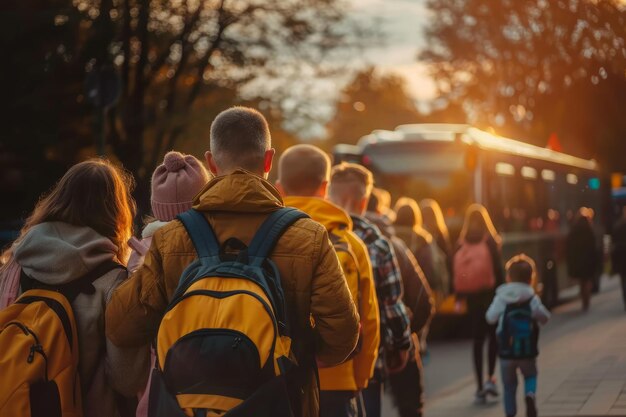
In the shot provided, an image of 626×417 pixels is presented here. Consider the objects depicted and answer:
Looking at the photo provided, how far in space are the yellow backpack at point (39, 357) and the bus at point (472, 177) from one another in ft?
44.2

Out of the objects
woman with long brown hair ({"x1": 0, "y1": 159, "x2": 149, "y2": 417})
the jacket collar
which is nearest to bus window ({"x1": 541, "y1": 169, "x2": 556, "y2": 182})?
woman with long brown hair ({"x1": 0, "y1": 159, "x2": 149, "y2": 417})

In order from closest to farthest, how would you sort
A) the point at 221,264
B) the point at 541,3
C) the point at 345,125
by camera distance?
the point at 221,264 → the point at 541,3 → the point at 345,125

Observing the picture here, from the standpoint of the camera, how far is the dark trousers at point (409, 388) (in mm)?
7027

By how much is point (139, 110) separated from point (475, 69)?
16.8 metres

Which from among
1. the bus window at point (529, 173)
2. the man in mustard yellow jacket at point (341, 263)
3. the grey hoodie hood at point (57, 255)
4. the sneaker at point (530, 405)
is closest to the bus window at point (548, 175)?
the bus window at point (529, 173)

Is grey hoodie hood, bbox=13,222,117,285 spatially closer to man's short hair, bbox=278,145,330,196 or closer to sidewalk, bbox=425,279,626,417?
man's short hair, bbox=278,145,330,196

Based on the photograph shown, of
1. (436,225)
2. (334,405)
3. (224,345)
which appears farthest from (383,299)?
(436,225)

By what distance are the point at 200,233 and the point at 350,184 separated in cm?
284

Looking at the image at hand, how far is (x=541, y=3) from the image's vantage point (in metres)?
28.5

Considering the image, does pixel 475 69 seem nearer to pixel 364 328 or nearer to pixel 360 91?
pixel 364 328

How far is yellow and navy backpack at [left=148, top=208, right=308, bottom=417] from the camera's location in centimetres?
340

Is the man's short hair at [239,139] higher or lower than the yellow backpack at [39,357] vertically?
higher

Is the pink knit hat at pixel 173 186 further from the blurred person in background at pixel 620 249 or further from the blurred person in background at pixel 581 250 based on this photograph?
the blurred person in background at pixel 581 250

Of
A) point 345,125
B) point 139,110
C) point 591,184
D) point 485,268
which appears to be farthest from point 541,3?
point 345,125
